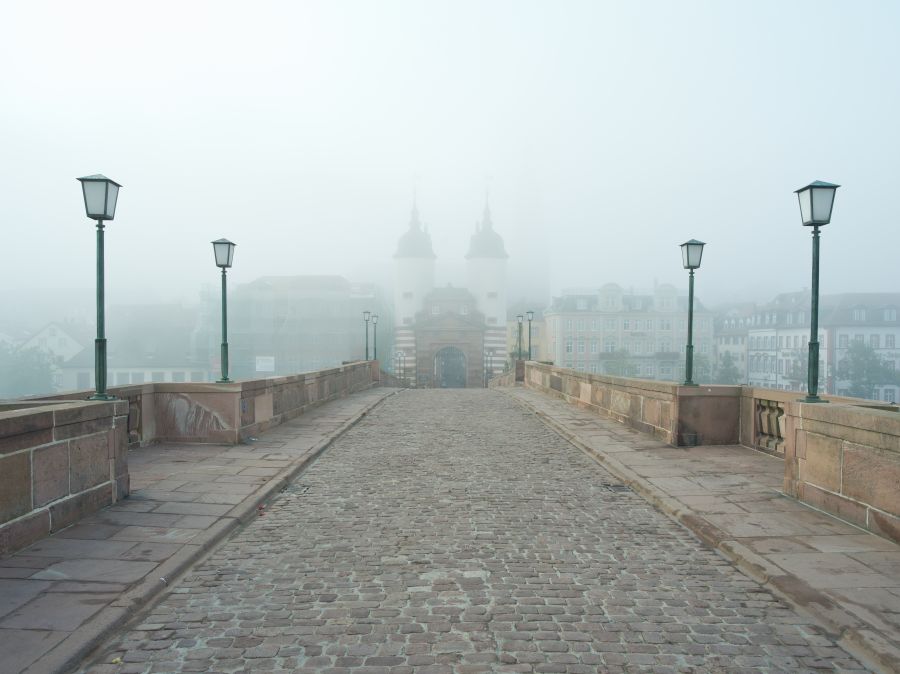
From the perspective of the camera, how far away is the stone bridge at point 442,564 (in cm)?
353

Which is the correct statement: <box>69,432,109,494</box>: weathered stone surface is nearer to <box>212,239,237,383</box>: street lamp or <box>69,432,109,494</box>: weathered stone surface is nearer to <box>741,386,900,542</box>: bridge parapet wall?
<box>212,239,237,383</box>: street lamp

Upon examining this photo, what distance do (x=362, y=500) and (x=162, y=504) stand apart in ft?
6.59

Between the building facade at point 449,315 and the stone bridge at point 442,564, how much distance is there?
6339 cm

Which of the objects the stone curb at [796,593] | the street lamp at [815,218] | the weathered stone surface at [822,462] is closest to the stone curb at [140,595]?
the stone curb at [796,593]

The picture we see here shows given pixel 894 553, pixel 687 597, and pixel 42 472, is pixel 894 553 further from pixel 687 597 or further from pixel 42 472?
pixel 42 472

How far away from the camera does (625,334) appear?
275 ft

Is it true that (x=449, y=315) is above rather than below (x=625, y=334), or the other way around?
above

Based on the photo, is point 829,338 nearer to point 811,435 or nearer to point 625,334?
point 625,334

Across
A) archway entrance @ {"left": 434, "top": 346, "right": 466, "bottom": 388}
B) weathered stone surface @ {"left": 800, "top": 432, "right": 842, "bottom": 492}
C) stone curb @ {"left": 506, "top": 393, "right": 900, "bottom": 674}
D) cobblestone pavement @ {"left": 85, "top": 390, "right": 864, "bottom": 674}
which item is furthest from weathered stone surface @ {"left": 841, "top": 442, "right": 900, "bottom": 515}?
archway entrance @ {"left": 434, "top": 346, "right": 466, "bottom": 388}

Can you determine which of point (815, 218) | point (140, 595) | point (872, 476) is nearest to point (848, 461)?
point (872, 476)

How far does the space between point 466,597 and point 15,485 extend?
3588 mm

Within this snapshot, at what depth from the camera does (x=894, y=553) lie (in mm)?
5066

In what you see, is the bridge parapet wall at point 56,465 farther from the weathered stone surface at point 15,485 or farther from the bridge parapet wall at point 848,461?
the bridge parapet wall at point 848,461

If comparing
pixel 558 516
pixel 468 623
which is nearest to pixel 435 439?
pixel 558 516
